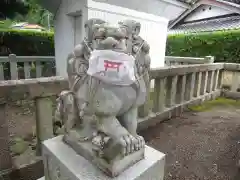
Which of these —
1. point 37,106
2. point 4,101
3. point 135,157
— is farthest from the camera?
point 37,106

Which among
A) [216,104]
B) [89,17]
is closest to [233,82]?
[216,104]

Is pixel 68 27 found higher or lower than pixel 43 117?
higher

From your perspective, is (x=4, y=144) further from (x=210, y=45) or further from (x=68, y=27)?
(x=210, y=45)

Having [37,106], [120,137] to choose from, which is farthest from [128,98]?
[37,106]

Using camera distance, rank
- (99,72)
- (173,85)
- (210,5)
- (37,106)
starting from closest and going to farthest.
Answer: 1. (99,72)
2. (37,106)
3. (173,85)
4. (210,5)

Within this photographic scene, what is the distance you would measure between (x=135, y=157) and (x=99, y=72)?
0.54 meters

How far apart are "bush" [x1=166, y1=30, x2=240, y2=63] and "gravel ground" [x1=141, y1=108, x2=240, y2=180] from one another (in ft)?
13.0

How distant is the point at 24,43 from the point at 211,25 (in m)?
9.03

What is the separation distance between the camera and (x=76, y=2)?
10.8ft

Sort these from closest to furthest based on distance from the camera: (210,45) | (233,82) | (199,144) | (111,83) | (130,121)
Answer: (111,83)
(130,121)
(199,144)
(233,82)
(210,45)

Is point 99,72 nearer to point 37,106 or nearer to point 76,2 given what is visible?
point 37,106

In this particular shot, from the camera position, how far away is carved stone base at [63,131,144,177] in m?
0.99

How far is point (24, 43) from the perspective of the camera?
300 inches

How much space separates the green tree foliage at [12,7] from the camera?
5452 millimetres
